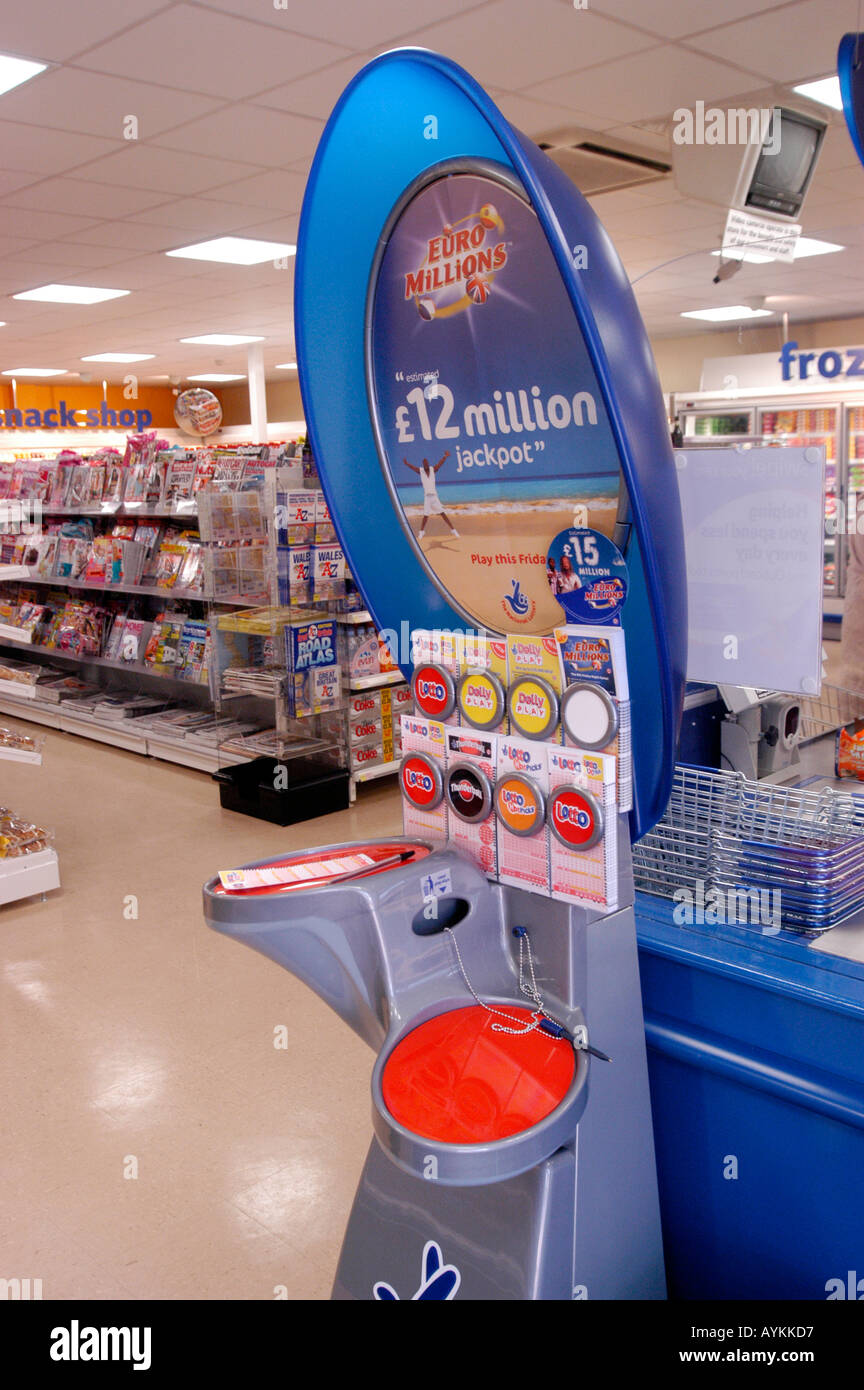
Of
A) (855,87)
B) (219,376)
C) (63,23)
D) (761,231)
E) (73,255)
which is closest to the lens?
(855,87)

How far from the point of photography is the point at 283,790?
526cm

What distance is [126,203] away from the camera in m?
6.20

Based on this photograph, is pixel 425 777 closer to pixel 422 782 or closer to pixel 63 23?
pixel 422 782

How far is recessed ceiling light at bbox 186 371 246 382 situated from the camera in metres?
15.9

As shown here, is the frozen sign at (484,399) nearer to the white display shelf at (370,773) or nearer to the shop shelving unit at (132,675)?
the white display shelf at (370,773)

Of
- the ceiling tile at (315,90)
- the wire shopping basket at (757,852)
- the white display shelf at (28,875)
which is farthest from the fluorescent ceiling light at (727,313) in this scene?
the wire shopping basket at (757,852)

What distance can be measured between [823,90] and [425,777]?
4.59 metres

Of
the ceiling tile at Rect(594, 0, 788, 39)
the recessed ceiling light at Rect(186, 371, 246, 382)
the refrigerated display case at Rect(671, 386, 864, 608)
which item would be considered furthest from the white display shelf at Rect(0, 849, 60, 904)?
the recessed ceiling light at Rect(186, 371, 246, 382)

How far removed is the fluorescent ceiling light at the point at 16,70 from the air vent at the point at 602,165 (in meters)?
2.37

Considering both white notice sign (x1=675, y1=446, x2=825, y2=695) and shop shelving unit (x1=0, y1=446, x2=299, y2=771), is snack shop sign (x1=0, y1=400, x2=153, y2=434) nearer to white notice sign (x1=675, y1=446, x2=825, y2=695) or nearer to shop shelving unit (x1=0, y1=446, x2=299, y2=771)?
shop shelving unit (x1=0, y1=446, x2=299, y2=771)

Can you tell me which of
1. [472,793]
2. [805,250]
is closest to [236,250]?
[805,250]

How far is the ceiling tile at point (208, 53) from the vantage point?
3727 mm

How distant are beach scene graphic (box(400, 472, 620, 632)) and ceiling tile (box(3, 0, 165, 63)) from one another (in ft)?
9.86
